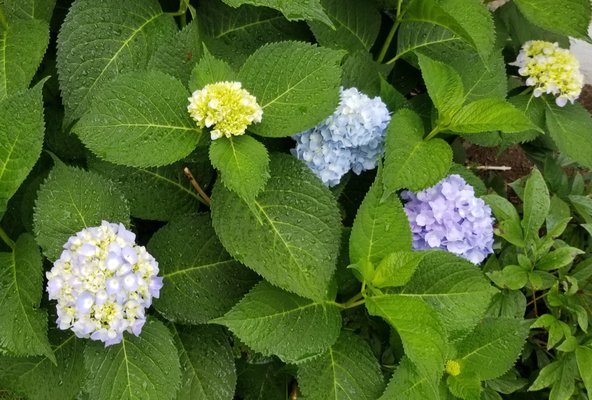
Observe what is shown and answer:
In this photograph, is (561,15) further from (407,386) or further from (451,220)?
(407,386)

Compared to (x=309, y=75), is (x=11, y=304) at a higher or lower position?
lower

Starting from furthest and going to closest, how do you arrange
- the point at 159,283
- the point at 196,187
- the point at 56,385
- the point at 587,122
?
1. the point at 587,122
2. the point at 196,187
3. the point at 56,385
4. the point at 159,283

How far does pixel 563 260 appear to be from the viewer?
4.63 feet

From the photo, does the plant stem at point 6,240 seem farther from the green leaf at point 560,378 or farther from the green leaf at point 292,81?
the green leaf at point 560,378

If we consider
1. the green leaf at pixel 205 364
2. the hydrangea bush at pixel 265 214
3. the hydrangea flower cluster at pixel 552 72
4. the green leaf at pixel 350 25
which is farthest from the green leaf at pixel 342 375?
the hydrangea flower cluster at pixel 552 72

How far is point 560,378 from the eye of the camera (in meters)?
1.47

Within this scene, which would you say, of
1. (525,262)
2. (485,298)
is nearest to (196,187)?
(485,298)

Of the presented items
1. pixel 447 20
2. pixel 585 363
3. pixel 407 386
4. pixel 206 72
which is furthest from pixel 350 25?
pixel 585 363

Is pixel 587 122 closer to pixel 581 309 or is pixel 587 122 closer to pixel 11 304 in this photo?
pixel 581 309

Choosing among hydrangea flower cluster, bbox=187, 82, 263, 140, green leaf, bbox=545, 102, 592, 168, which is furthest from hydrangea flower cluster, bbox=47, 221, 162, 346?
green leaf, bbox=545, 102, 592, 168

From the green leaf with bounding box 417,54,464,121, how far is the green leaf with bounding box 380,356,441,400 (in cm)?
52

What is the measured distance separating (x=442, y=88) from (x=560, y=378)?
74 cm

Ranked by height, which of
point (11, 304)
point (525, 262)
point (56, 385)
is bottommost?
point (56, 385)

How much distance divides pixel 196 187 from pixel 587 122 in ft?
3.36
